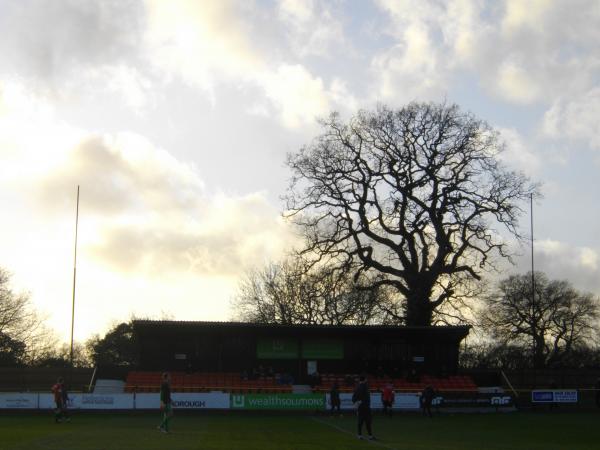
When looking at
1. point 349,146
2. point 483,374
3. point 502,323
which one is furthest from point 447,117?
point 502,323

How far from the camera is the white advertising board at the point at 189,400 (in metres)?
40.3

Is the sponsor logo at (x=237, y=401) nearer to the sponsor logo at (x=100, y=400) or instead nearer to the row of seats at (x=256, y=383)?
the row of seats at (x=256, y=383)

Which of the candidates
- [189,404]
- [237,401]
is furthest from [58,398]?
[237,401]

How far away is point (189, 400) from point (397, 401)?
10.6 metres

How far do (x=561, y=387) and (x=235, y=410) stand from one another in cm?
2282

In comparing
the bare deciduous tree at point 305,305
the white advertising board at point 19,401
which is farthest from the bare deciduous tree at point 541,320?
the white advertising board at point 19,401

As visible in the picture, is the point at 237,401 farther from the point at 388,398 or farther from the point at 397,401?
the point at 397,401

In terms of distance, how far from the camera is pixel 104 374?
49031 mm

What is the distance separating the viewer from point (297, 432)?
2755cm

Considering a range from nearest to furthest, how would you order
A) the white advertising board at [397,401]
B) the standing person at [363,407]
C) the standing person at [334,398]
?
the standing person at [363,407] < the standing person at [334,398] < the white advertising board at [397,401]

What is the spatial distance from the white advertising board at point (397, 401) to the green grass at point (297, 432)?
2.77 metres

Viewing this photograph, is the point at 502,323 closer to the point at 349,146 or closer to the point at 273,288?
the point at 273,288

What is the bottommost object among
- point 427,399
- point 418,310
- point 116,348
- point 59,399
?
point 427,399

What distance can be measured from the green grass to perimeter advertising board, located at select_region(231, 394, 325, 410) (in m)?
1.04
